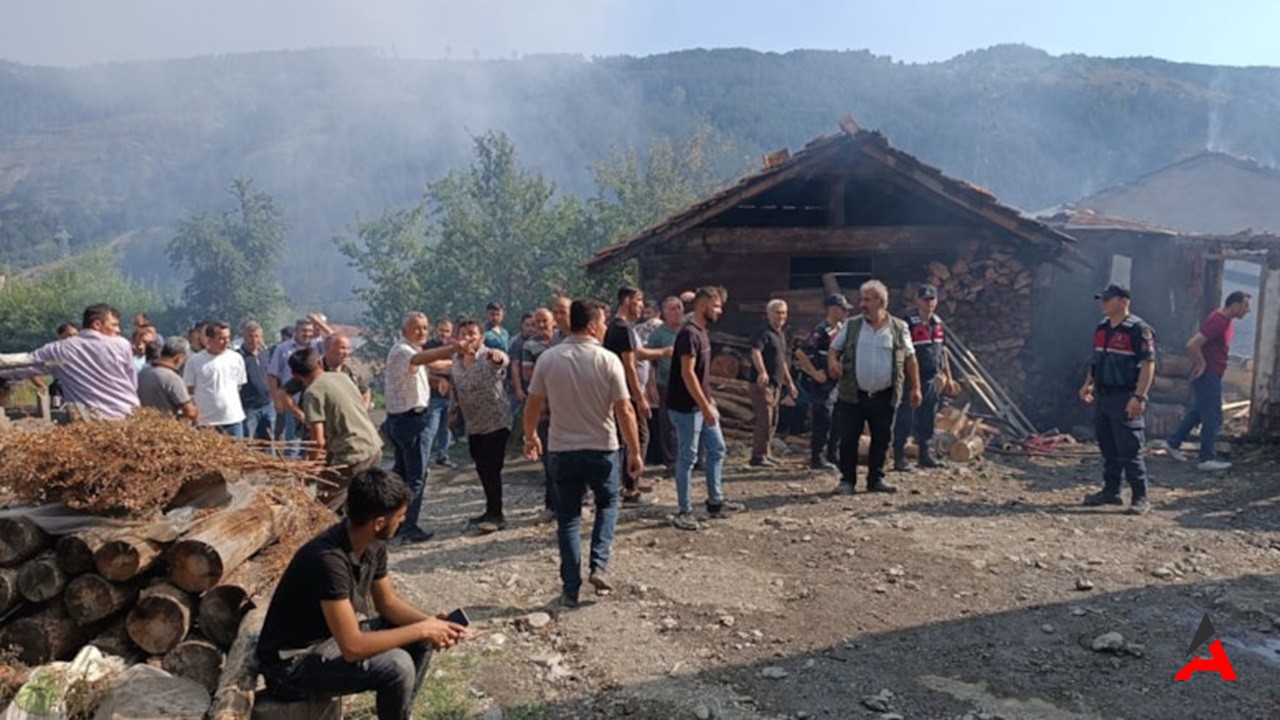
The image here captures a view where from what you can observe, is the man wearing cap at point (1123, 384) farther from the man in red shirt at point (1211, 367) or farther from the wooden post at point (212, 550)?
the wooden post at point (212, 550)

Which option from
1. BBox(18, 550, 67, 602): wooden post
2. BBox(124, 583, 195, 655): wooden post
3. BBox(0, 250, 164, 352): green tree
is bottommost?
BBox(0, 250, 164, 352): green tree

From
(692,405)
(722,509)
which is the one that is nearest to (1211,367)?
(722,509)

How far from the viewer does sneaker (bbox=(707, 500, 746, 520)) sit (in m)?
7.25

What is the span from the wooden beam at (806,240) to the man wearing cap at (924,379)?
9.71 feet

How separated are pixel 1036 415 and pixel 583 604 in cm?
958

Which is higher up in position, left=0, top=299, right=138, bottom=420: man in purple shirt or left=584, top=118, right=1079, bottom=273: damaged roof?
left=584, top=118, right=1079, bottom=273: damaged roof

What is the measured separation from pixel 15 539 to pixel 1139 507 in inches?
310

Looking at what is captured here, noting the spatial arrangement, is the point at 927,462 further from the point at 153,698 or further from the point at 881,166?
the point at 153,698

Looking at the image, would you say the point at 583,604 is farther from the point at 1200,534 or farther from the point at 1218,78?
the point at 1218,78

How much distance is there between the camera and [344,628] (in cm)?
318

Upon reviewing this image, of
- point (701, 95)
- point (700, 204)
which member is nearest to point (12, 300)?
point (700, 204)

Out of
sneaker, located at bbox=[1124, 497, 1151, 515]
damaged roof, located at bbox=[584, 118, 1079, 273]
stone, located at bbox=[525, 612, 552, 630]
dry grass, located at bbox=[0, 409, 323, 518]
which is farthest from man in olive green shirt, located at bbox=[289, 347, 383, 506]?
sneaker, located at bbox=[1124, 497, 1151, 515]

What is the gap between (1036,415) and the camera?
12.6m

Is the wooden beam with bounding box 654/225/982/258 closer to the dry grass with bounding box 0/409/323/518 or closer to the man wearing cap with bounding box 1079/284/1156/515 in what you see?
the man wearing cap with bounding box 1079/284/1156/515
